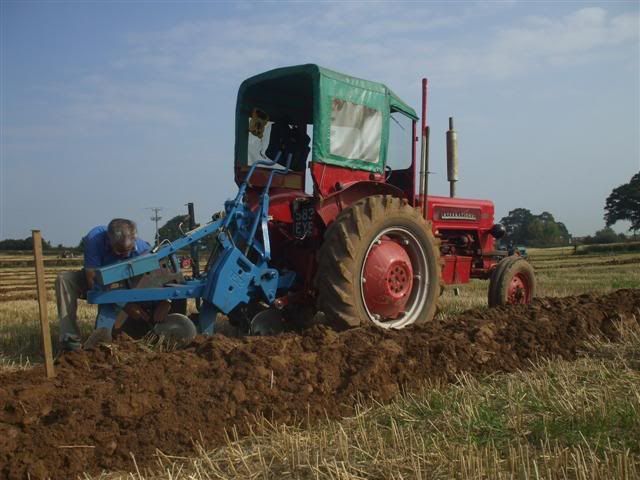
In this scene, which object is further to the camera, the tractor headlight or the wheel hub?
the tractor headlight

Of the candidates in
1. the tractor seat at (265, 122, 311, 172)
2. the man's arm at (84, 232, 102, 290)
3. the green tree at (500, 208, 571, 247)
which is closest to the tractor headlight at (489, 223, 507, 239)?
the tractor seat at (265, 122, 311, 172)

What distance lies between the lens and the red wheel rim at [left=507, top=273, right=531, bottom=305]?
6.97 meters

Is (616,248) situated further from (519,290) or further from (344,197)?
(344,197)

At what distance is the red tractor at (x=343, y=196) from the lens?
4.71 metres

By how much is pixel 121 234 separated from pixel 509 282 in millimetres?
4384

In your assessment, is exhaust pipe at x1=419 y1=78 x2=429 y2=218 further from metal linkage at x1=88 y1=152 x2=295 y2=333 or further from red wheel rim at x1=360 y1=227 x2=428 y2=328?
metal linkage at x1=88 y1=152 x2=295 y2=333

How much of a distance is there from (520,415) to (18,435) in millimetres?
2254

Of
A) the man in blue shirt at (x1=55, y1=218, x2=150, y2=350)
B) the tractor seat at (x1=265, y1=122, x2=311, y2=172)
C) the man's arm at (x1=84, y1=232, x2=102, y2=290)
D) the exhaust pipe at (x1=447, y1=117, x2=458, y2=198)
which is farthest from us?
the exhaust pipe at (x1=447, y1=117, x2=458, y2=198)

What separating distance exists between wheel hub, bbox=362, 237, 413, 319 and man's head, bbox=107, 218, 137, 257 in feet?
6.45

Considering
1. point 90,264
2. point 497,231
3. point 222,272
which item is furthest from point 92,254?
point 497,231

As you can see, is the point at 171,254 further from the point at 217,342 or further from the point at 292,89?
the point at 292,89

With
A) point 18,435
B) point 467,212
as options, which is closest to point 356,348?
point 18,435

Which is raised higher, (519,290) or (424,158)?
(424,158)

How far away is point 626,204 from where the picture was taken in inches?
2050
